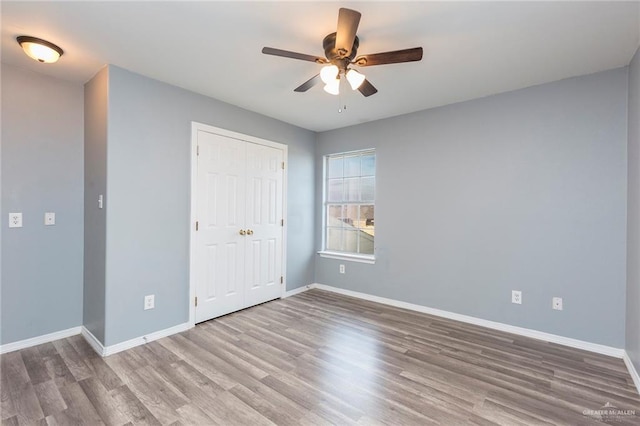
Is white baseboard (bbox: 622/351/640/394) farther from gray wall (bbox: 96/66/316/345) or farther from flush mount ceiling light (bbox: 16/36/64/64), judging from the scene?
flush mount ceiling light (bbox: 16/36/64/64)

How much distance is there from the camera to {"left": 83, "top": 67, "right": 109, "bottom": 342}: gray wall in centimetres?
258

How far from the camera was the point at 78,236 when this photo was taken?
2.91 m

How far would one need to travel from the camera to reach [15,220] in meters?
2.57

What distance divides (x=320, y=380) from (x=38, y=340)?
2.65 m

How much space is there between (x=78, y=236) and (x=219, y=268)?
1.39m

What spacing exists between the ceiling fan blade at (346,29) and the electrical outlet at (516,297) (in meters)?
2.81

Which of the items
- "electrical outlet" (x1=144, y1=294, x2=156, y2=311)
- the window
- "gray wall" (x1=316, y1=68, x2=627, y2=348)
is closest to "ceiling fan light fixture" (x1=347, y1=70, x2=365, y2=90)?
"gray wall" (x1=316, y1=68, x2=627, y2=348)

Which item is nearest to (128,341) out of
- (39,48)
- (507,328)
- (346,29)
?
(39,48)

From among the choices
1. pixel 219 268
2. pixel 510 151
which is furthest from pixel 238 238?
pixel 510 151

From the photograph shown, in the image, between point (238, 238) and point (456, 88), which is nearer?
point (456, 88)

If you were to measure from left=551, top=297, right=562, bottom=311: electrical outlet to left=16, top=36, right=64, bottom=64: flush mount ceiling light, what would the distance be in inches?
189

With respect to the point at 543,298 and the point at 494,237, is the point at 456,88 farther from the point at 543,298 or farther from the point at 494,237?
the point at 543,298

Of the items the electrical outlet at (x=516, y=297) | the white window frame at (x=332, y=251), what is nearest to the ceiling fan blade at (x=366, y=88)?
the white window frame at (x=332, y=251)

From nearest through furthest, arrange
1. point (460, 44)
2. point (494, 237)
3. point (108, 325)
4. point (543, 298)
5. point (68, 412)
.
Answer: point (68, 412) < point (460, 44) < point (108, 325) < point (543, 298) < point (494, 237)
